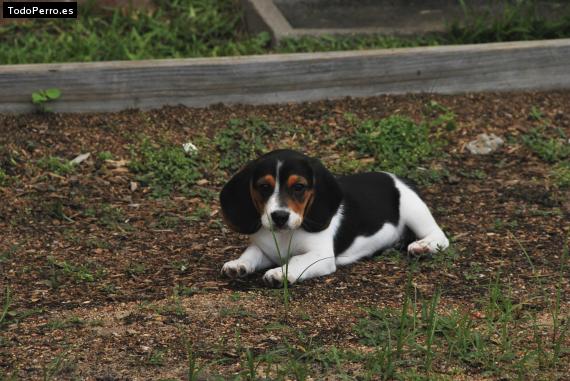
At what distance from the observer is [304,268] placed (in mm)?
5945

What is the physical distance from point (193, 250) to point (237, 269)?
663mm

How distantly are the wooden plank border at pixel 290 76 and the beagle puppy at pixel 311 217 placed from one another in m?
1.95

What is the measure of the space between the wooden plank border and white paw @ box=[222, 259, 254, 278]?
2.63 m

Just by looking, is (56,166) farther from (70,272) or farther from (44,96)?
(70,272)

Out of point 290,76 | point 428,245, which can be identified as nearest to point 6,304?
point 428,245

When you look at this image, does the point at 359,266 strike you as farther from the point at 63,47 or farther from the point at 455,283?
the point at 63,47

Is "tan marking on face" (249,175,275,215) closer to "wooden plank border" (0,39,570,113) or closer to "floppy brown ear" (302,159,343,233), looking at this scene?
"floppy brown ear" (302,159,343,233)

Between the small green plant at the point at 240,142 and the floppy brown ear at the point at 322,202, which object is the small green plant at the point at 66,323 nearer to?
the floppy brown ear at the point at 322,202

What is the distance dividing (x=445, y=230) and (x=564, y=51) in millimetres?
2616

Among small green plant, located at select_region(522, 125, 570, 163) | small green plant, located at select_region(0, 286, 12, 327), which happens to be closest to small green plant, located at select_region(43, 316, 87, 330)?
small green plant, located at select_region(0, 286, 12, 327)

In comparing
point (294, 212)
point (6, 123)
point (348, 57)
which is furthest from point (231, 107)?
point (294, 212)

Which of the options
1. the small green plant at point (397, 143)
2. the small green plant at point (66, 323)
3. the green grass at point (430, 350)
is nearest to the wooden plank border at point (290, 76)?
the small green plant at point (397, 143)

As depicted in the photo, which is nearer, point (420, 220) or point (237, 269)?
→ point (237, 269)

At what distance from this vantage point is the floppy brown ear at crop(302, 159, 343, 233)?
6012 mm
